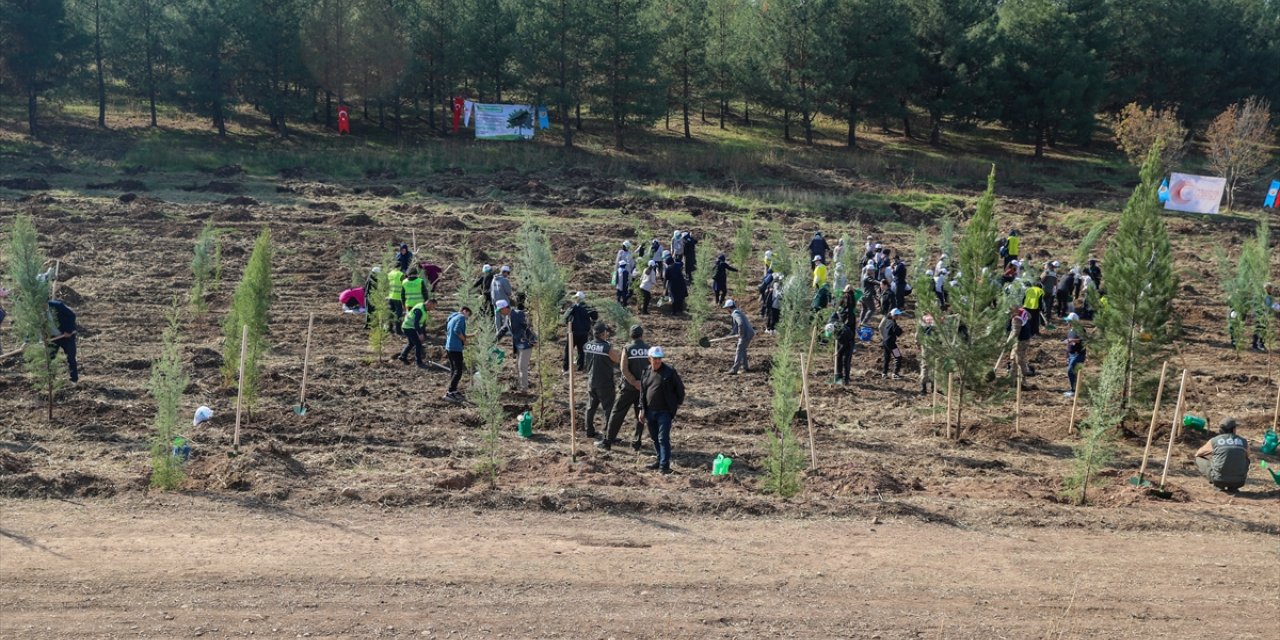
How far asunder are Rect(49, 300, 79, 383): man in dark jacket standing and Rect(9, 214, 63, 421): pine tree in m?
0.28

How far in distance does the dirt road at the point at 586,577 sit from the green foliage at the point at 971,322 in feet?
13.2

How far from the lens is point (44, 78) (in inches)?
2023

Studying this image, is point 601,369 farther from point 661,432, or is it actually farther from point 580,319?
point 580,319

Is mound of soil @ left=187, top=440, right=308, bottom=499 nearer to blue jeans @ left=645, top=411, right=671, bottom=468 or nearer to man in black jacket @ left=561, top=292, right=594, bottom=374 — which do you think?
blue jeans @ left=645, top=411, right=671, bottom=468

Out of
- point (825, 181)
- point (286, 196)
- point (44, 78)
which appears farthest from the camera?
point (44, 78)

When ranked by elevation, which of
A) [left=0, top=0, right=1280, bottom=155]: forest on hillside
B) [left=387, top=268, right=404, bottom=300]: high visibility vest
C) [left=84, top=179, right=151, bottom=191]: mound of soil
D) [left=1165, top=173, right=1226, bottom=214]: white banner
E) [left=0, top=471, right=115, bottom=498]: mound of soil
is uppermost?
[left=0, top=0, right=1280, bottom=155]: forest on hillside

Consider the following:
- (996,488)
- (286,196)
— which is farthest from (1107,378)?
(286,196)

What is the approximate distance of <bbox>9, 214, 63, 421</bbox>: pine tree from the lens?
48.6ft

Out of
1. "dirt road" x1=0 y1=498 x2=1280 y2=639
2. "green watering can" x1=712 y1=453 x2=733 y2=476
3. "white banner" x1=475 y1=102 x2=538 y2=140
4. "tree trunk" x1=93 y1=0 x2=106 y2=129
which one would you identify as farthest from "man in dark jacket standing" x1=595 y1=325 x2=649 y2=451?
"tree trunk" x1=93 y1=0 x2=106 y2=129

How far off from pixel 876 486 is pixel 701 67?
158ft

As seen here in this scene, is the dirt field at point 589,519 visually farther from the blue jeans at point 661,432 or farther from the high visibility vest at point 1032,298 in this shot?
the high visibility vest at point 1032,298

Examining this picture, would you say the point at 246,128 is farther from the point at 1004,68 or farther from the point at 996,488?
the point at 996,488

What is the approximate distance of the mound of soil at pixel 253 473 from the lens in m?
12.2

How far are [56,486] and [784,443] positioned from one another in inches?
304
